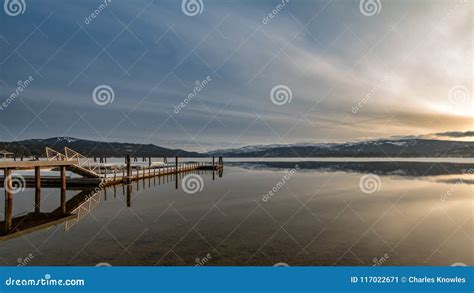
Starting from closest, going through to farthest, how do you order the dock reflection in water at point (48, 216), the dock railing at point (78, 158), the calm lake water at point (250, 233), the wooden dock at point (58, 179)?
the calm lake water at point (250, 233) → the dock reflection in water at point (48, 216) → the wooden dock at point (58, 179) → the dock railing at point (78, 158)

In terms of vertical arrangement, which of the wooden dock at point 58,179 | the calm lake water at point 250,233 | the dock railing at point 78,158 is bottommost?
the calm lake water at point 250,233

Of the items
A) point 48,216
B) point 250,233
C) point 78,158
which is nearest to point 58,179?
point 78,158

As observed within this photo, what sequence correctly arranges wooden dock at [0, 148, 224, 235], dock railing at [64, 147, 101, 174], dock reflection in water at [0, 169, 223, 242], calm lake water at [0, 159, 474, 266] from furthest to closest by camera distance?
dock railing at [64, 147, 101, 174], wooden dock at [0, 148, 224, 235], dock reflection in water at [0, 169, 223, 242], calm lake water at [0, 159, 474, 266]

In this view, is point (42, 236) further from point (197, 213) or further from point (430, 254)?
point (430, 254)

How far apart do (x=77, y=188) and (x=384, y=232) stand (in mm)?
29605

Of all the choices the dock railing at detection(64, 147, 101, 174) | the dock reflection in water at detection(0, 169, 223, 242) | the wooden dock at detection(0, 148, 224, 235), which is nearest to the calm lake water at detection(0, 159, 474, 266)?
the dock reflection in water at detection(0, 169, 223, 242)

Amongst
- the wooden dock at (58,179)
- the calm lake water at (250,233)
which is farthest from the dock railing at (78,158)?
the calm lake water at (250,233)

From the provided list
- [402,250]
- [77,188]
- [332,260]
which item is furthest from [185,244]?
[77,188]

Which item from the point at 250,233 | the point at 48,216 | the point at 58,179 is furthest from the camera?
the point at 58,179

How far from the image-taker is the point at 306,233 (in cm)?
1627

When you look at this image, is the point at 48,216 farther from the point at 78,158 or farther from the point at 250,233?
the point at 78,158

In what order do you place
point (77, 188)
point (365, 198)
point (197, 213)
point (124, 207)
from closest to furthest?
point (197, 213) < point (124, 207) < point (365, 198) < point (77, 188)

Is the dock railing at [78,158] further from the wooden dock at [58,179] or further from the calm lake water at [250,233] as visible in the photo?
the calm lake water at [250,233]

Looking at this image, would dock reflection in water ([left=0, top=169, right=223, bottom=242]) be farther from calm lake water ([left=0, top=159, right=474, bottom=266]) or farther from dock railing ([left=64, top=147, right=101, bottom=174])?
dock railing ([left=64, top=147, right=101, bottom=174])
